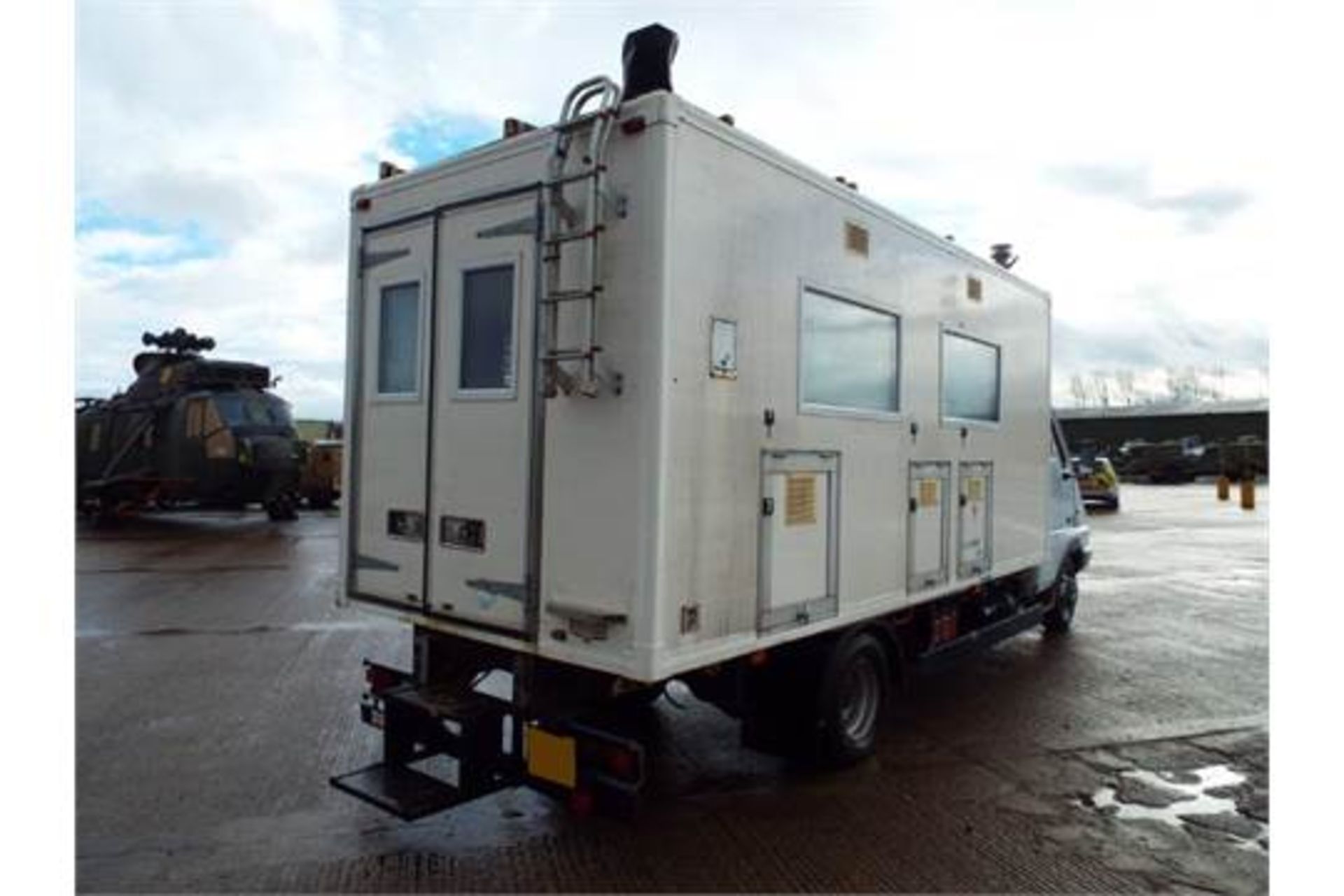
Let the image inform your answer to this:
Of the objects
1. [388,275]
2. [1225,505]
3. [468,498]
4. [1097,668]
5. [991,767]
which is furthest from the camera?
[1225,505]

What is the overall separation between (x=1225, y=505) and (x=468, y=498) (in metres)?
28.3

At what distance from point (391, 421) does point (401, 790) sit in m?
1.84

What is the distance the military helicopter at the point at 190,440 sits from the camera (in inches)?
722

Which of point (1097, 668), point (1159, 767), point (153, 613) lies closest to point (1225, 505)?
point (1097, 668)

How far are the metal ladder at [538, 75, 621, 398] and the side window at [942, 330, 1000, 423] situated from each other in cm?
300

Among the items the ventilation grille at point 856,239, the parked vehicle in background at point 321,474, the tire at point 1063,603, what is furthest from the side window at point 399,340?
the parked vehicle in background at point 321,474

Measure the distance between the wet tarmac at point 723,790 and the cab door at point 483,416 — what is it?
1.11m

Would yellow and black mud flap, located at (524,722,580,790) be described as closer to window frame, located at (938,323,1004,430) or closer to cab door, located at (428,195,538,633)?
cab door, located at (428,195,538,633)

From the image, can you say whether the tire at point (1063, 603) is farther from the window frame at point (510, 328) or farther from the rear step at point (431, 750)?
the window frame at point (510, 328)

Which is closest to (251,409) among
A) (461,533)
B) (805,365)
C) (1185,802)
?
(461,533)

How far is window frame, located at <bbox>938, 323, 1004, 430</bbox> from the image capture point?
604 cm

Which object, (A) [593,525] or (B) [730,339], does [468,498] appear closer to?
(A) [593,525]

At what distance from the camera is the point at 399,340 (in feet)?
16.2

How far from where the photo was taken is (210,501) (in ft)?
61.9
